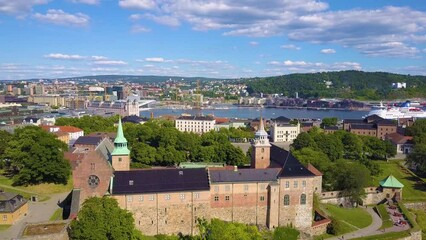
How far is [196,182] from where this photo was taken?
47281 millimetres

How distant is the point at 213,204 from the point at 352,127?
96691 millimetres

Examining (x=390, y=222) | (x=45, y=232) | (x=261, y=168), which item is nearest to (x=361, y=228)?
(x=390, y=222)

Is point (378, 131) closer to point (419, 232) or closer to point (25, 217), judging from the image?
point (419, 232)

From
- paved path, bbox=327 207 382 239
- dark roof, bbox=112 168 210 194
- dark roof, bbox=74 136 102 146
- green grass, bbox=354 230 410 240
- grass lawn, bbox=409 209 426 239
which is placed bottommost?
grass lawn, bbox=409 209 426 239

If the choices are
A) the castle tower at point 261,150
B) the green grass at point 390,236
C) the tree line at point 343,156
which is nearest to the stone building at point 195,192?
the castle tower at point 261,150

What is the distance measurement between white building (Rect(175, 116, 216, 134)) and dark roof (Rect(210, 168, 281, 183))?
10294cm

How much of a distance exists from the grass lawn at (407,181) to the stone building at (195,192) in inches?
992

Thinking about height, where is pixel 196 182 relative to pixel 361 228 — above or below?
above

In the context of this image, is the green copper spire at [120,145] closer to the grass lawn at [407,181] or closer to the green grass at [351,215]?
the green grass at [351,215]

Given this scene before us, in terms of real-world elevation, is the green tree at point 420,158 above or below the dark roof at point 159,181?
below

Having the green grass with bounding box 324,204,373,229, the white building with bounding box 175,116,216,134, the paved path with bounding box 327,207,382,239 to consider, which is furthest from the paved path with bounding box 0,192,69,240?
the white building with bounding box 175,116,216,134

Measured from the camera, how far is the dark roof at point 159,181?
45.2 meters

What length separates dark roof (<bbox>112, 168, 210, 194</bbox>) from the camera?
148 ft

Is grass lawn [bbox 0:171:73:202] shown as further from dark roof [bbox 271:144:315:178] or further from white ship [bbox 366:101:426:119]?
white ship [bbox 366:101:426:119]
